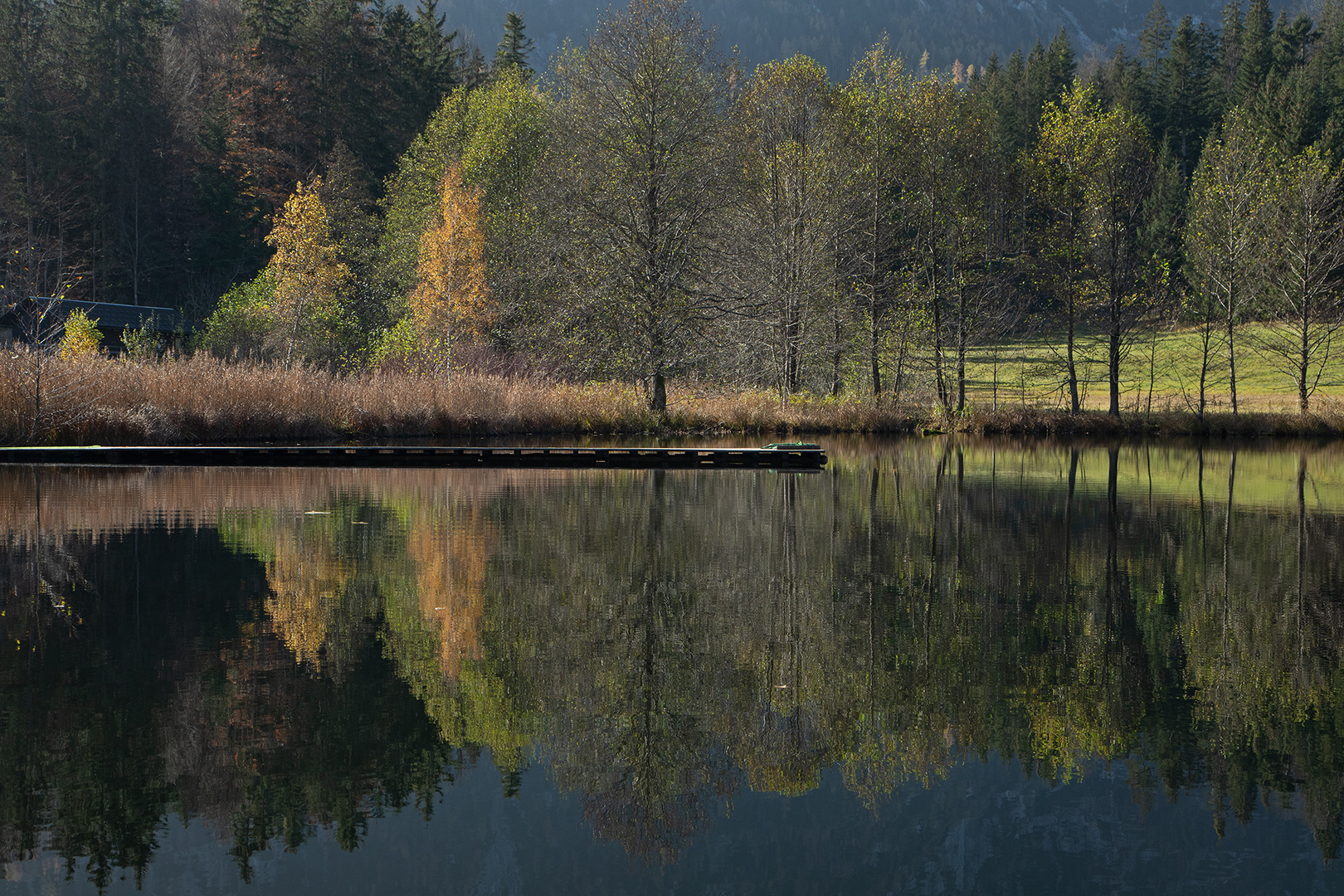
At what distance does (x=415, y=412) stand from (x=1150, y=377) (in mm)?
30794

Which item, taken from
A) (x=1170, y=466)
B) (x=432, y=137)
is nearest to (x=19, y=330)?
(x=432, y=137)

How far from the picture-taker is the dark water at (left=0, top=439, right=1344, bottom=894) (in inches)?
164

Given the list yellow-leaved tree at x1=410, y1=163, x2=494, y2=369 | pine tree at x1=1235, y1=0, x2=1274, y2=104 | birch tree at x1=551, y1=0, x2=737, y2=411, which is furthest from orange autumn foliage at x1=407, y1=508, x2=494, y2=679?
pine tree at x1=1235, y1=0, x2=1274, y2=104

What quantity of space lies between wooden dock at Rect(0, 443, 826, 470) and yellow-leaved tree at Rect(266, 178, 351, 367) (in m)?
21.0

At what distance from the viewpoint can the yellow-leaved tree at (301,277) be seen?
40.2 metres

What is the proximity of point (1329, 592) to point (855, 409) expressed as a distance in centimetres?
2229

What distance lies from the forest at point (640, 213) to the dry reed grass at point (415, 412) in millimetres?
1106

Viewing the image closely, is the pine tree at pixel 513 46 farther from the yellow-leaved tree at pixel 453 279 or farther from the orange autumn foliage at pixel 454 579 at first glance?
the orange autumn foliage at pixel 454 579

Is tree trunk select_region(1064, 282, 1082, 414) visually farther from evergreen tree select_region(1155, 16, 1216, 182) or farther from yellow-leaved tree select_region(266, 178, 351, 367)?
evergreen tree select_region(1155, 16, 1216, 182)

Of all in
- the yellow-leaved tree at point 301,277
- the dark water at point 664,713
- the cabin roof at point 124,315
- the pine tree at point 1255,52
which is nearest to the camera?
the dark water at point 664,713

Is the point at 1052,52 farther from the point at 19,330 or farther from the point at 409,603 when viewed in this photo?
the point at 409,603

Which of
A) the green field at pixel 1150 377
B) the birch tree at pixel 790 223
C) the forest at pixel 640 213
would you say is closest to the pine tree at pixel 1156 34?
the forest at pixel 640 213

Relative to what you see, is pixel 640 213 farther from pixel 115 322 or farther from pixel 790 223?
pixel 115 322

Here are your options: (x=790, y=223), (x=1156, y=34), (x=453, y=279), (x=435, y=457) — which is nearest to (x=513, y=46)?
(x=453, y=279)
